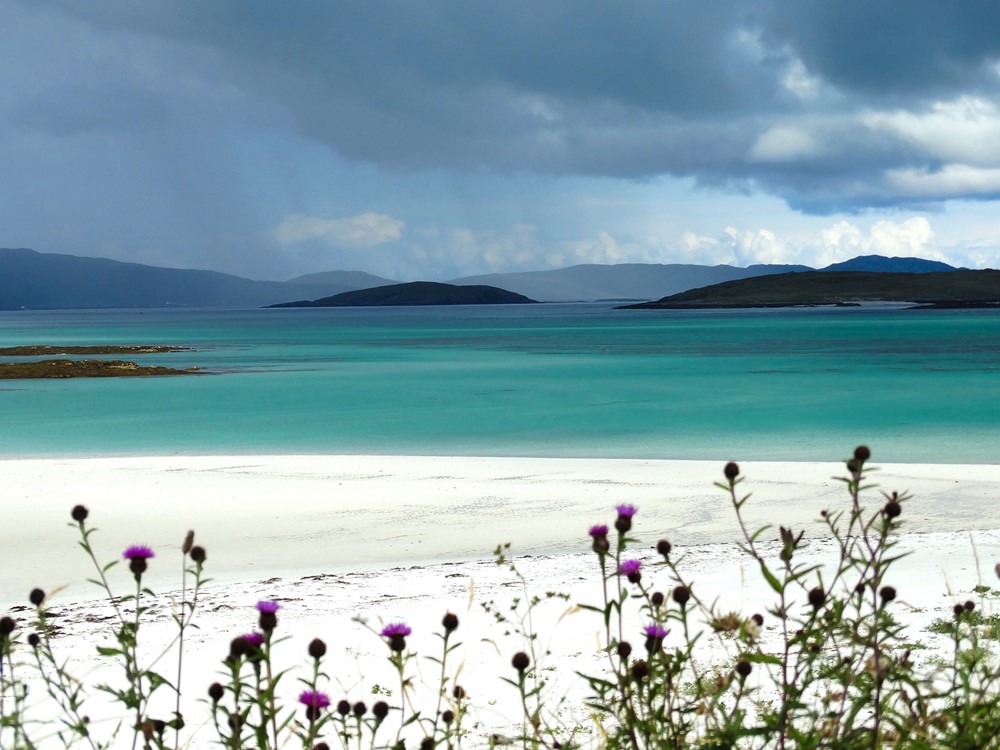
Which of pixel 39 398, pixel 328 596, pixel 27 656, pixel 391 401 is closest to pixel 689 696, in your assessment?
pixel 328 596

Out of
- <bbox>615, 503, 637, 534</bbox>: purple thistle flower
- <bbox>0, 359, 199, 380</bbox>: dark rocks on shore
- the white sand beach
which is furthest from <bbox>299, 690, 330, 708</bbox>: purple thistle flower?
<bbox>0, 359, 199, 380</bbox>: dark rocks on shore

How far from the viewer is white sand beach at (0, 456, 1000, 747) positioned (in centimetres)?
644

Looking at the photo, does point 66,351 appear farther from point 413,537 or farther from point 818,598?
point 818,598

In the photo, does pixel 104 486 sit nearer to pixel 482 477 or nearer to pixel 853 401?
pixel 482 477

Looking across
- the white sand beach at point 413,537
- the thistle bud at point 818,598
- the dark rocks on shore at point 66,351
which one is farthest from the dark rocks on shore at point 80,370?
the thistle bud at point 818,598

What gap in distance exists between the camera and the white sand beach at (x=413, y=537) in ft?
21.1

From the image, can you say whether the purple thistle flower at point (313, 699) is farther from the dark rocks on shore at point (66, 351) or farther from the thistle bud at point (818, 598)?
the dark rocks on shore at point (66, 351)

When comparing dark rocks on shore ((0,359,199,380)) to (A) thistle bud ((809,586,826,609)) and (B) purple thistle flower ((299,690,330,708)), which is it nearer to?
(B) purple thistle flower ((299,690,330,708))

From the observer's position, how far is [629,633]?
6.34 metres

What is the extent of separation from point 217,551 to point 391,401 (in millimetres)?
21982

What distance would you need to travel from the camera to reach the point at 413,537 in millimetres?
10922

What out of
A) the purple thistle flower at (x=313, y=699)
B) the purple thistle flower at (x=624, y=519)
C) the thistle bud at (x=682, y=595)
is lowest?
the purple thistle flower at (x=313, y=699)

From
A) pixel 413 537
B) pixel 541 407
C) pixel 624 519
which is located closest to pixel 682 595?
pixel 624 519

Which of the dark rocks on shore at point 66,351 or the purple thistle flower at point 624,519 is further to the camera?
the dark rocks on shore at point 66,351
